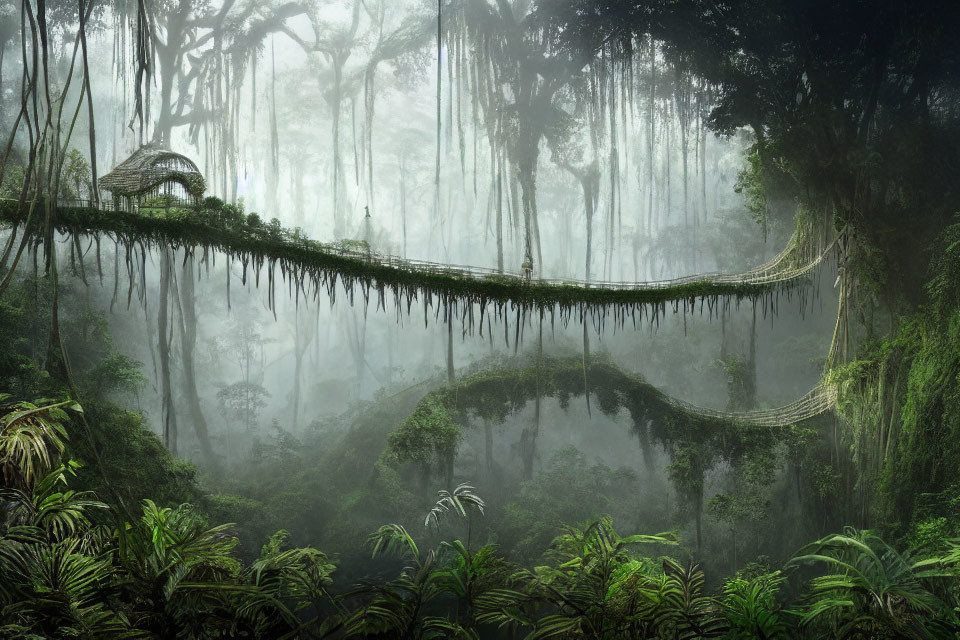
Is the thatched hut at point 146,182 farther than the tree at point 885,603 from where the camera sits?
Yes

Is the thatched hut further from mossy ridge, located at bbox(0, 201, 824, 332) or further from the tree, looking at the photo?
the tree

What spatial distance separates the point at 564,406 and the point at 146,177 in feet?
27.0

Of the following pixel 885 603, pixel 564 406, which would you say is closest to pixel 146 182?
pixel 564 406

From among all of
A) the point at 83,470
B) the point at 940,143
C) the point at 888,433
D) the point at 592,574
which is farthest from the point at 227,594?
the point at 940,143

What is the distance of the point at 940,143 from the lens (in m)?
8.85

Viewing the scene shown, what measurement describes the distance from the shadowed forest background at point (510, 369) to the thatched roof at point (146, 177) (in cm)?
6

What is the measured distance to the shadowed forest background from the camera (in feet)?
15.6

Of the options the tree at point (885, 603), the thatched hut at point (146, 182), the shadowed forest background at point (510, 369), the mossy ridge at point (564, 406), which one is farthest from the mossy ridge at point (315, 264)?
the tree at point (885, 603)

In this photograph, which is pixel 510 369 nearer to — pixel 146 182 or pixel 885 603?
pixel 146 182

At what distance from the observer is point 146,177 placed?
25.2 feet

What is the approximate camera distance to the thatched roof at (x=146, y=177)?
763 cm

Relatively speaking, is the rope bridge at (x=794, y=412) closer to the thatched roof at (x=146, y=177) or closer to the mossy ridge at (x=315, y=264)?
the mossy ridge at (x=315, y=264)

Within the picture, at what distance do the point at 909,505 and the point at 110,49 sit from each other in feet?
79.0

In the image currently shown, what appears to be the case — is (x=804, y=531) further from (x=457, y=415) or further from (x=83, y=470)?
(x=83, y=470)
